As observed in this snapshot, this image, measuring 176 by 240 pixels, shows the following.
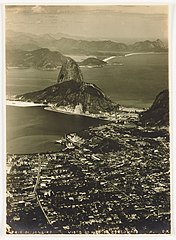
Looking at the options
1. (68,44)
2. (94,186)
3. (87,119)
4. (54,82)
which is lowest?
(94,186)

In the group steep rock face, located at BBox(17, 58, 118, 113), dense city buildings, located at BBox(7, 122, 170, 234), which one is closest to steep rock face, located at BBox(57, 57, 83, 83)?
steep rock face, located at BBox(17, 58, 118, 113)

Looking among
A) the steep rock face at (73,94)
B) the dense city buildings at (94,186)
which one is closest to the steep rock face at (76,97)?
the steep rock face at (73,94)

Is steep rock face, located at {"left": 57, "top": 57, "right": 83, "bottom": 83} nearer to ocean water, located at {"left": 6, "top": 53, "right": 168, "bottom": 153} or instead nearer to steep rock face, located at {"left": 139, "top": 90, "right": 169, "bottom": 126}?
ocean water, located at {"left": 6, "top": 53, "right": 168, "bottom": 153}

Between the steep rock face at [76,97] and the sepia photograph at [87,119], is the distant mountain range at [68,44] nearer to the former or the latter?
the sepia photograph at [87,119]

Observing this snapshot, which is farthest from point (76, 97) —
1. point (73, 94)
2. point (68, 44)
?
point (68, 44)

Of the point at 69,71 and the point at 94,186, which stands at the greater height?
the point at 69,71

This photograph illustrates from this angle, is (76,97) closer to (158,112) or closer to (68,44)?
(68,44)
